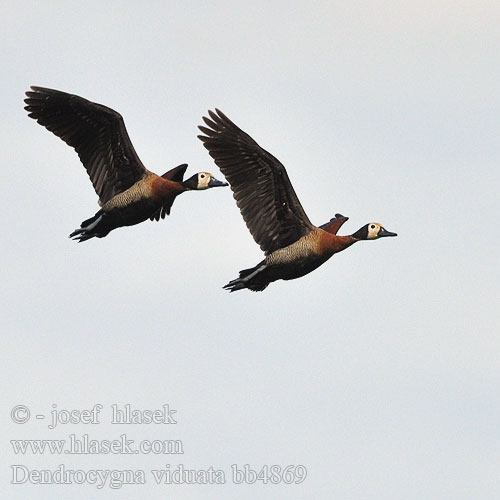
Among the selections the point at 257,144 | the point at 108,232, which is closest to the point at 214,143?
the point at 257,144

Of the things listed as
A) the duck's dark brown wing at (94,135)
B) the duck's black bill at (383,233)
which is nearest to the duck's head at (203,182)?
the duck's dark brown wing at (94,135)

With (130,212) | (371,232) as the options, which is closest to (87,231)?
(130,212)

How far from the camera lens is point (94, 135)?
37812 millimetres

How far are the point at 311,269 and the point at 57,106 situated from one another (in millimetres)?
7203

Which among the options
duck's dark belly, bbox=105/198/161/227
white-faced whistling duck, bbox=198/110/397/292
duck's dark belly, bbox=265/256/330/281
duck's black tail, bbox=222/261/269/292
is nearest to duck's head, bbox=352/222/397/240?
white-faced whistling duck, bbox=198/110/397/292

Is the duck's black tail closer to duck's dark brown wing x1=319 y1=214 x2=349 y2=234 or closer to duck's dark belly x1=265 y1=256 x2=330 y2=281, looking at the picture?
duck's dark belly x1=265 y1=256 x2=330 y2=281

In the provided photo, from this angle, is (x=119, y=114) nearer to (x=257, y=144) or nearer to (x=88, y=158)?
(x=88, y=158)

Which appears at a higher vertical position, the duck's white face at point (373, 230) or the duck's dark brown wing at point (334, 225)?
the duck's dark brown wing at point (334, 225)

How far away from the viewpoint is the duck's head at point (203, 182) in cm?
3722

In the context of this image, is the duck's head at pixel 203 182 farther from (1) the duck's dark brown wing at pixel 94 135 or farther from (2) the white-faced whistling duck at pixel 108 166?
(1) the duck's dark brown wing at pixel 94 135

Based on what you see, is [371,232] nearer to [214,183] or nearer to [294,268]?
[294,268]

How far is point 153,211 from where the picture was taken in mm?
37375

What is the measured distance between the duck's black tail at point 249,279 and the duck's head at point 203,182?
97.2 inches

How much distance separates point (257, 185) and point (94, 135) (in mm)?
4380
